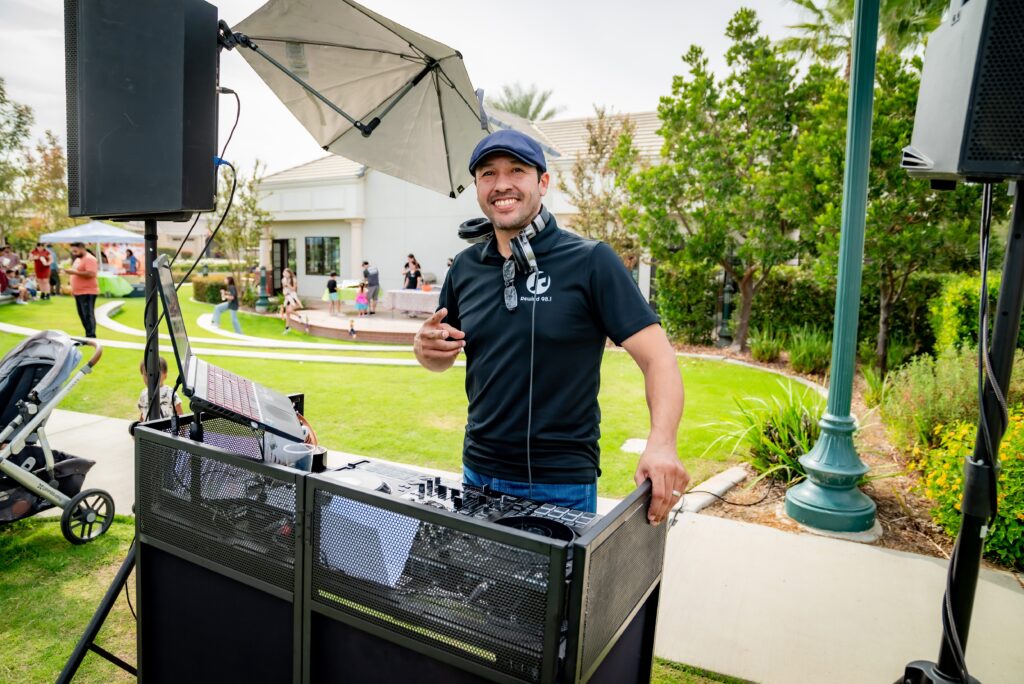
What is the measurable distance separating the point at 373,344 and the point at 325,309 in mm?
8109

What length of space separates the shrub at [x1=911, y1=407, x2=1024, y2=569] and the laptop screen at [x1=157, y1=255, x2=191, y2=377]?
159 inches

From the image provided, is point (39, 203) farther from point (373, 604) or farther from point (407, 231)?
point (373, 604)

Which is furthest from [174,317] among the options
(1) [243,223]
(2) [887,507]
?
(1) [243,223]

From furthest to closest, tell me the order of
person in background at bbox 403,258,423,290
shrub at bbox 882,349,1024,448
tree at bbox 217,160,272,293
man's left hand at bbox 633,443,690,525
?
tree at bbox 217,160,272,293 < person in background at bbox 403,258,423,290 < shrub at bbox 882,349,1024,448 < man's left hand at bbox 633,443,690,525

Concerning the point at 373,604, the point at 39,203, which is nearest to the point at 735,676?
the point at 373,604

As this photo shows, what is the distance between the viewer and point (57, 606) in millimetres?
3352

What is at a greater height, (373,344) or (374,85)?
(374,85)

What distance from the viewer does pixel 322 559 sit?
175 cm

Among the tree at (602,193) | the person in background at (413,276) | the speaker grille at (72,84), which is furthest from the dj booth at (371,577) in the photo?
the person in background at (413,276)

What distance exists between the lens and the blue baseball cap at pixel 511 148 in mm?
2156

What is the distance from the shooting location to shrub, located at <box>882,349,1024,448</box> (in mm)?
5262

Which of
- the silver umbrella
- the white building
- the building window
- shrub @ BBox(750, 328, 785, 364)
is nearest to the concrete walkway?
the silver umbrella

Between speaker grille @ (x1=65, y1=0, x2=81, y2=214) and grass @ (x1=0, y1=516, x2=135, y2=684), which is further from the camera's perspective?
grass @ (x1=0, y1=516, x2=135, y2=684)

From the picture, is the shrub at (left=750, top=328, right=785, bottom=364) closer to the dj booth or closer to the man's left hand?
the dj booth
